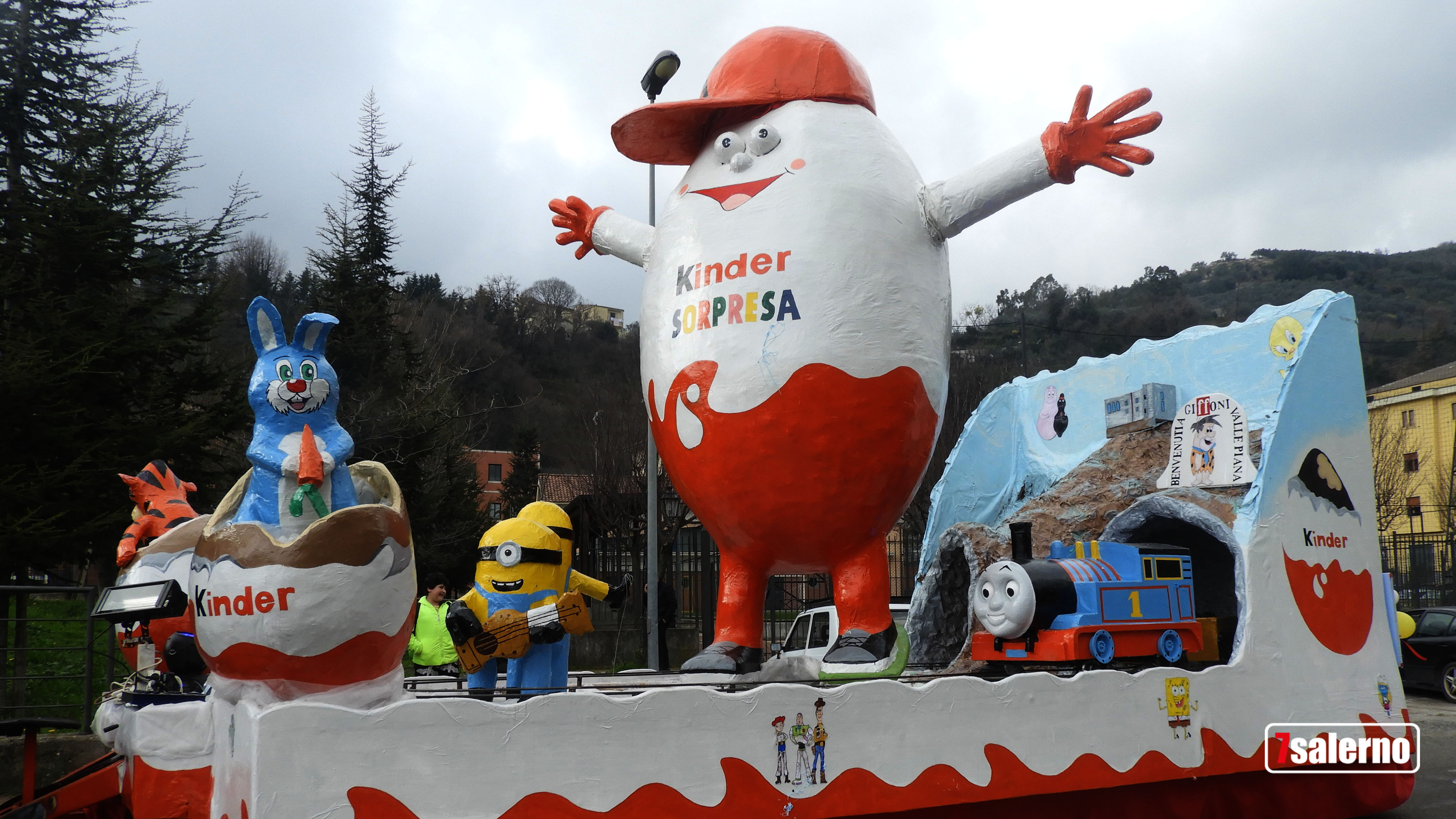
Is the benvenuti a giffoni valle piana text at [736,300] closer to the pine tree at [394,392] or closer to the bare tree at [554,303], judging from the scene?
the pine tree at [394,392]

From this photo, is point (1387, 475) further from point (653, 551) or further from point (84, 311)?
point (84, 311)

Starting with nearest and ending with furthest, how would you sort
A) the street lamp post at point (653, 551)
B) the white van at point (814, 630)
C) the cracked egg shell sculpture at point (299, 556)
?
the cracked egg shell sculpture at point (299, 556) → the white van at point (814, 630) → the street lamp post at point (653, 551)

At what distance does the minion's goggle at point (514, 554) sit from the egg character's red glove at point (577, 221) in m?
1.98

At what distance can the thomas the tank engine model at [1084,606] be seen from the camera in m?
5.78

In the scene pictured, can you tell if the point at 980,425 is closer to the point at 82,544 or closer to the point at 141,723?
the point at 141,723

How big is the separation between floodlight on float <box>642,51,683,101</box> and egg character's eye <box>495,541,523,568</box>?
15.3 ft

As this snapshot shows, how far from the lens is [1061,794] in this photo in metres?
5.25

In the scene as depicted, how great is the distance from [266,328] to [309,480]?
766mm

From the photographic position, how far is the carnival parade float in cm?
389

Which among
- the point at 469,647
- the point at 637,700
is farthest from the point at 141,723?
the point at 637,700

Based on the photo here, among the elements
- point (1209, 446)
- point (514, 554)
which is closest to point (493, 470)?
point (514, 554)

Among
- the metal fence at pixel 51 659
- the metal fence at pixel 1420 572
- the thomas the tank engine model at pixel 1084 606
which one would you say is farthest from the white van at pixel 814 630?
the metal fence at pixel 1420 572

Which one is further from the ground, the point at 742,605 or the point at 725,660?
the point at 742,605

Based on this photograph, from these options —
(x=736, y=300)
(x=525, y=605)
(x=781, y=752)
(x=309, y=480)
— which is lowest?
(x=781, y=752)
